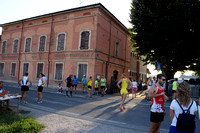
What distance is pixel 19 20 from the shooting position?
24594mm

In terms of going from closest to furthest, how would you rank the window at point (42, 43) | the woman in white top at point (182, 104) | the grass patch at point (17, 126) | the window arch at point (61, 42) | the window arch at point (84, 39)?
the woman in white top at point (182, 104) < the grass patch at point (17, 126) < the window arch at point (84, 39) < the window arch at point (61, 42) < the window at point (42, 43)

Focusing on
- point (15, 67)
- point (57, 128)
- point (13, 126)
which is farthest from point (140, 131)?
point (15, 67)

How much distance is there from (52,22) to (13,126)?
62.6 feet

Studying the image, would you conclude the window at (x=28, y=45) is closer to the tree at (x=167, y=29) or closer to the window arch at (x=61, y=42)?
the window arch at (x=61, y=42)

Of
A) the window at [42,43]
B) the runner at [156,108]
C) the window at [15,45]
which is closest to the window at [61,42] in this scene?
the window at [42,43]

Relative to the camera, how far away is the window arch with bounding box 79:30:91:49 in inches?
730

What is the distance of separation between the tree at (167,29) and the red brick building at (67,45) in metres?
4.35

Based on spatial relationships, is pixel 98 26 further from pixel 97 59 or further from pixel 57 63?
pixel 57 63

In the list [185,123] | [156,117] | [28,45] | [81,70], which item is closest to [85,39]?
[81,70]

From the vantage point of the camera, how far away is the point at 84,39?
1878 centimetres

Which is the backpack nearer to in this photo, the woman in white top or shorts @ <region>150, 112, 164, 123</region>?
the woman in white top

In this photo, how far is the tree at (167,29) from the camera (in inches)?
575

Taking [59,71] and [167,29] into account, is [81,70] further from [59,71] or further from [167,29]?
[167,29]

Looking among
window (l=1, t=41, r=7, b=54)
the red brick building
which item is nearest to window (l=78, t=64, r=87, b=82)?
the red brick building
